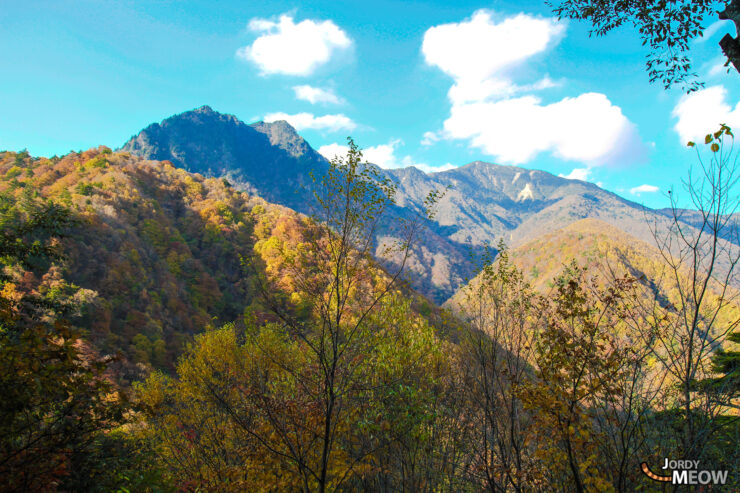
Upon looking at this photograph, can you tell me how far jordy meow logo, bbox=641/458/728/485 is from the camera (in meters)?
3.93

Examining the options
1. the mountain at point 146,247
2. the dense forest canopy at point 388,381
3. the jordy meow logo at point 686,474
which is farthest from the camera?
the mountain at point 146,247

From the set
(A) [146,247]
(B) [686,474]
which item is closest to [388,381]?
(B) [686,474]

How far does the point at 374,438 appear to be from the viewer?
25.0 ft

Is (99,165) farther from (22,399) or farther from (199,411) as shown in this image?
(22,399)

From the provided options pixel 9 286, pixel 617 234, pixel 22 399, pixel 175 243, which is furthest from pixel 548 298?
pixel 617 234

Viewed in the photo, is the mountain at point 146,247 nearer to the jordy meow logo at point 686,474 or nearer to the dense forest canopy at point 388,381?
the dense forest canopy at point 388,381

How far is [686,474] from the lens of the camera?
402 centimetres

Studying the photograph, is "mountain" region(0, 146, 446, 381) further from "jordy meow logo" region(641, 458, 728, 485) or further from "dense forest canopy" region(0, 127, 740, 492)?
"jordy meow logo" region(641, 458, 728, 485)

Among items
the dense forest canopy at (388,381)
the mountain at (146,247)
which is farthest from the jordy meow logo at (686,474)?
the mountain at (146,247)

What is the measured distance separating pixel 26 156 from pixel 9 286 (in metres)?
71.0

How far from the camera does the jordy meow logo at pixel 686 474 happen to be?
155 inches

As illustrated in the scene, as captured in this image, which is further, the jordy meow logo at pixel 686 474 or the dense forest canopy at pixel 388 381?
the jordy meow logo at pixel 686 474

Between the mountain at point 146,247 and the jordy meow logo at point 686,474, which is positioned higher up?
the mountain at point 146,247

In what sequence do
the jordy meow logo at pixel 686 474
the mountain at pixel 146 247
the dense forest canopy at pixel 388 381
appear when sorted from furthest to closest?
the mountain at pixel 146 247 < the jordy meow logo at pixel 686 474 < the dense forest canopy at pixel 388 381
